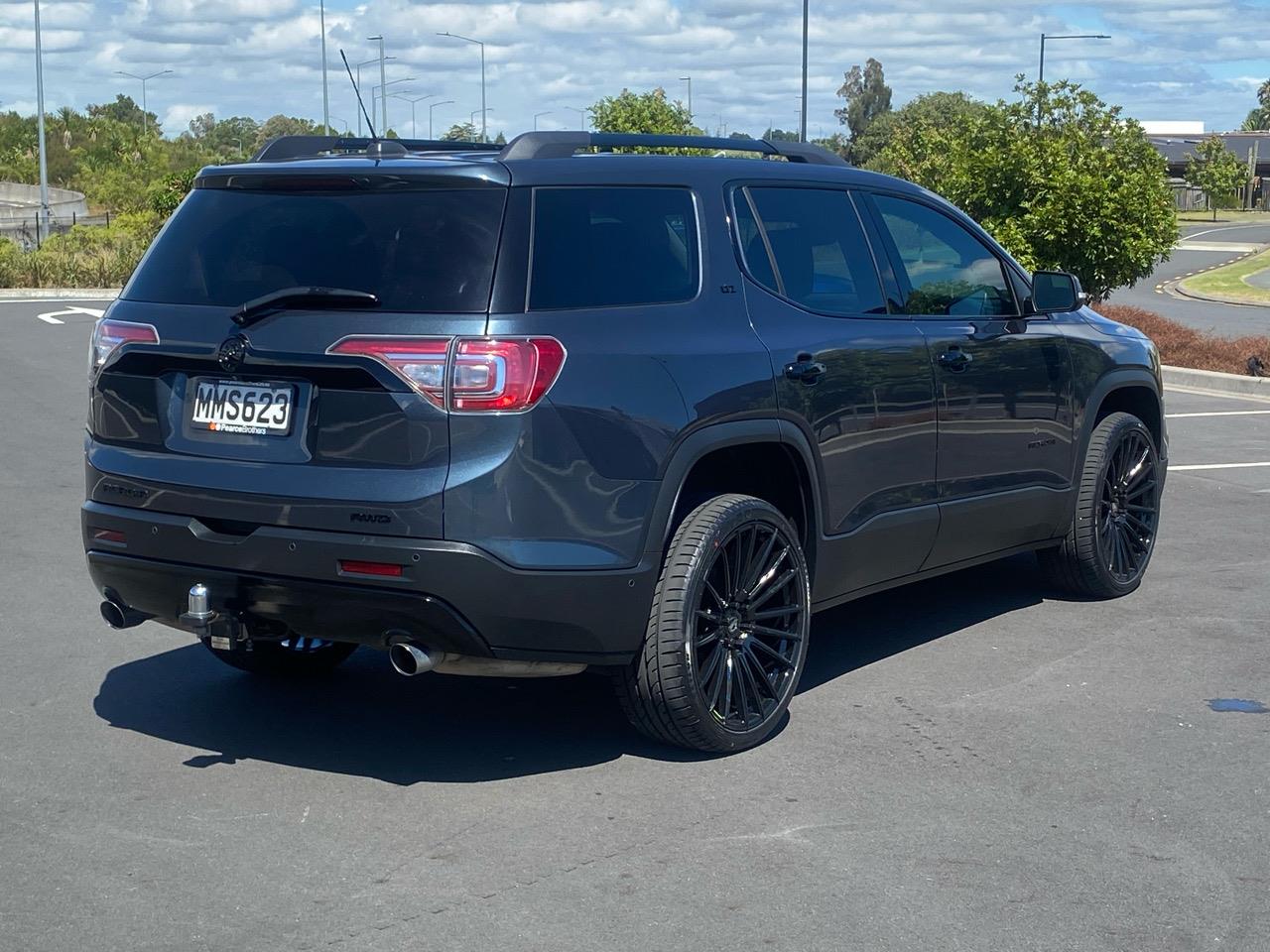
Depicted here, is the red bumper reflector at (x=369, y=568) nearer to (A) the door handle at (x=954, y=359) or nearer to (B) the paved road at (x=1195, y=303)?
(A) the door handle at (x=954, y=359)

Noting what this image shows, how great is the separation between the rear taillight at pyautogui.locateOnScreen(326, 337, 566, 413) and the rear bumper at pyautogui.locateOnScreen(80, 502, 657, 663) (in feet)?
1.34

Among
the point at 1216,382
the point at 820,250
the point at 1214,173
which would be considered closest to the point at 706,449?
the point at 820,250

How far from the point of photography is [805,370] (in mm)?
5578

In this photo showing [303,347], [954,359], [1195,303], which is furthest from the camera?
[1195,303]

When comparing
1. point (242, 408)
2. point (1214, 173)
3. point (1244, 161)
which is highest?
point (1244, 161)

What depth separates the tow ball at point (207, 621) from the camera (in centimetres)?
494

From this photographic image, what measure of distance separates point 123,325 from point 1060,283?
3883 mm

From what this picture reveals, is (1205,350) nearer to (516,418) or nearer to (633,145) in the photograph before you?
(633,145)

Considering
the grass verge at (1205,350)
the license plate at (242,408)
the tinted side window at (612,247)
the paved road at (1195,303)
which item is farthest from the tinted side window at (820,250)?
the paved road at (1195,303)

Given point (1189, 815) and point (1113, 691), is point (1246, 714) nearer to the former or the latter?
point (1113, 691)

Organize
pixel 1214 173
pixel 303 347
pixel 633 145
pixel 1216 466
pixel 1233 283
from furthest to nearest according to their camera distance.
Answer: pixel 1214 173, pixel 1233 283, pixel 1216 466, pixel 633 145, pixel 303 347

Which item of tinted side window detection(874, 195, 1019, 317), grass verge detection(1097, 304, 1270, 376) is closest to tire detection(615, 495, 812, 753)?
tinted side window detection(874, 195, 1019, 317)

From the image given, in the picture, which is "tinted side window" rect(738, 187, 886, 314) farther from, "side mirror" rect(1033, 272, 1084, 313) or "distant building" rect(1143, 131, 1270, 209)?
"distant building" rect(1143, 131, 1270, 209)

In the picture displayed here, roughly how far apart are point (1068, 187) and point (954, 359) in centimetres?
1357
